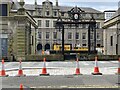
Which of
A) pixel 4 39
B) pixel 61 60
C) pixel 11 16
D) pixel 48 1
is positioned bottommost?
pixel 61 60

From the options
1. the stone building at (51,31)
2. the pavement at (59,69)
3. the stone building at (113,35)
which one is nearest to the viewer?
the pavement at (59,69)

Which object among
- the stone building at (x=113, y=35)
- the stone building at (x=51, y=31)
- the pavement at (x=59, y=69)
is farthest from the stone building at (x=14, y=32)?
the stone building at (x=51, y=31)

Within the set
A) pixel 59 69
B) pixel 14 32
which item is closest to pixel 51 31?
pixel 14 32

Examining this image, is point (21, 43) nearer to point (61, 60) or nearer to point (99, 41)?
point (61, 60)

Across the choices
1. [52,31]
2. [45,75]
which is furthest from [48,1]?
[45,75]

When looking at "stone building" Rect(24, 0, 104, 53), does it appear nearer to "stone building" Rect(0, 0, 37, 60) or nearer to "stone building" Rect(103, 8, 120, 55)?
"stone building" Rect(103, 8, 120, 55)

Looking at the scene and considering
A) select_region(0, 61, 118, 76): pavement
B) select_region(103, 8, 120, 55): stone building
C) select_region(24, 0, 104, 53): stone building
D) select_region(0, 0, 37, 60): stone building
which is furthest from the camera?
select_region(24, 0, 104, 53): stone building

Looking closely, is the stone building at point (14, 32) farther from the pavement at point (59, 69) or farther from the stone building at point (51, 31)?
the stone building at point (51, 31)

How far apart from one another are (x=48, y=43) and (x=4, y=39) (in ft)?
208

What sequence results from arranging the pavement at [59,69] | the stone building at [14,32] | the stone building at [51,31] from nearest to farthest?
the pavement at [59,69] → the stone building at [14,32] → the stone building at [51,31]

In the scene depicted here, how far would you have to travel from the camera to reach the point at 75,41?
9875cm

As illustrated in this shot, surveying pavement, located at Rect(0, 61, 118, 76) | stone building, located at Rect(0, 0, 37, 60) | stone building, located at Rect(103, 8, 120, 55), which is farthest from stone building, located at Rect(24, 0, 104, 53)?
pavement, located at Rect(0, 61, 118, 76)

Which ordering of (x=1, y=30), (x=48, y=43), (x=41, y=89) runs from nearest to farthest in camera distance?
1. (x=41, y=89)
2. (x=1, y=30)
3. (x=48, y=43)

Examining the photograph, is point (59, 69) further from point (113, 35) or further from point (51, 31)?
point (51, 31)
